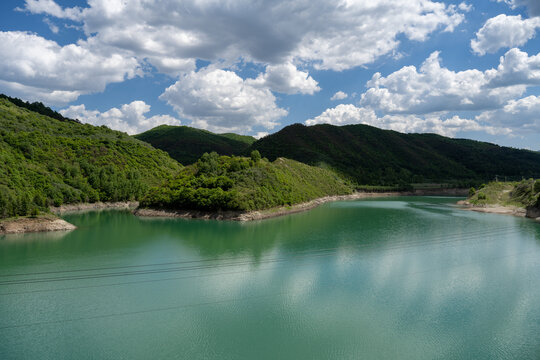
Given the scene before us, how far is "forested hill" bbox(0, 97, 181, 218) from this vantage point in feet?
220

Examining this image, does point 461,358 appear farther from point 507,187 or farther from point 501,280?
point 507,187

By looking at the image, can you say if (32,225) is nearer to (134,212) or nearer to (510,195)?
(134,212)

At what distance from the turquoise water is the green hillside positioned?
635 inches

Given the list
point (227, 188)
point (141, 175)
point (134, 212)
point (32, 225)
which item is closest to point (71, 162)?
A: point (141, 175)

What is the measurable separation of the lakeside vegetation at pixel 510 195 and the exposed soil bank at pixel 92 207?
270ft

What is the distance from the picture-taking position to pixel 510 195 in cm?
8094

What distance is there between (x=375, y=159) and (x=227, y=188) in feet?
404

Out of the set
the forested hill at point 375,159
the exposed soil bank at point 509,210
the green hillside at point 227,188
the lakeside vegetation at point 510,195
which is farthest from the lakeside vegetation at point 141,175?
the exposed soil bank at point 509,210

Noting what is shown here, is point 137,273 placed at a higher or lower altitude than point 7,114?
lower

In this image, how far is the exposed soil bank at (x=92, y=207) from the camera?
68.9 meters

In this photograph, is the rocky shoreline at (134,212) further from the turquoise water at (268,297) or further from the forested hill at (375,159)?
the forested hill at (375,159)

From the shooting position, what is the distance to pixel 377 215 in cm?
7194

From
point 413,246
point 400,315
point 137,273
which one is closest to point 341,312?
point 400,315

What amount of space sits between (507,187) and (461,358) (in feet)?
279
